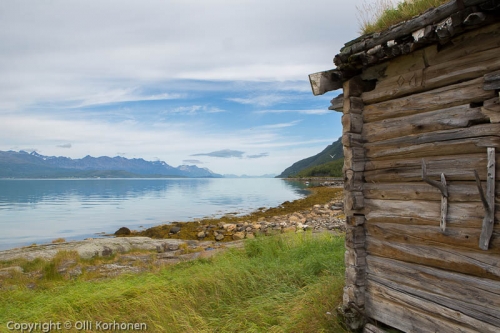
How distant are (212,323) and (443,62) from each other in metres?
5.77

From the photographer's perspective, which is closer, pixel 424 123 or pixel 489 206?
pixel 489 206

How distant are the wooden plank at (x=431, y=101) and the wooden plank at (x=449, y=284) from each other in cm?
215

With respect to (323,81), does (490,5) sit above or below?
above

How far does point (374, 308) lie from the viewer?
559cm

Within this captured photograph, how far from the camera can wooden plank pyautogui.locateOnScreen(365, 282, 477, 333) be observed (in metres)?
4.61

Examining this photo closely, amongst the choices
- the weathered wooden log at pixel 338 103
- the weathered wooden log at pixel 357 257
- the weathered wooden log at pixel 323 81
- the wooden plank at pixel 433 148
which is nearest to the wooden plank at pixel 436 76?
the weathered wooden log at pixel 338 103

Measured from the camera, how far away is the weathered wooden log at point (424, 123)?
14.2ft

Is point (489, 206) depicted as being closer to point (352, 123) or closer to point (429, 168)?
point (429, 168)

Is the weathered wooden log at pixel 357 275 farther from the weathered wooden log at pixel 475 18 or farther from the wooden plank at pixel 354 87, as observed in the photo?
the weathered wooden log at pixel 475 18

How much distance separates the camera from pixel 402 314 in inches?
202

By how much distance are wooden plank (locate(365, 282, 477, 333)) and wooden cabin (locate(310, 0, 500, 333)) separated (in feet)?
0.05

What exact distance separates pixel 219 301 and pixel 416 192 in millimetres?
4635

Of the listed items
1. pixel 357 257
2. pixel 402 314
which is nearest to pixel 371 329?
pixel 402 314

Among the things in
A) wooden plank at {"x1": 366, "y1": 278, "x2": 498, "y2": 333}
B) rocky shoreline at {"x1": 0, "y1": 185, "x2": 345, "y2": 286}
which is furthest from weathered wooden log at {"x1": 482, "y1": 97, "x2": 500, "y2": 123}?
rocky shoreline at {"x1": 0, "y1": 185, "x2": 345, "y2": 286}
